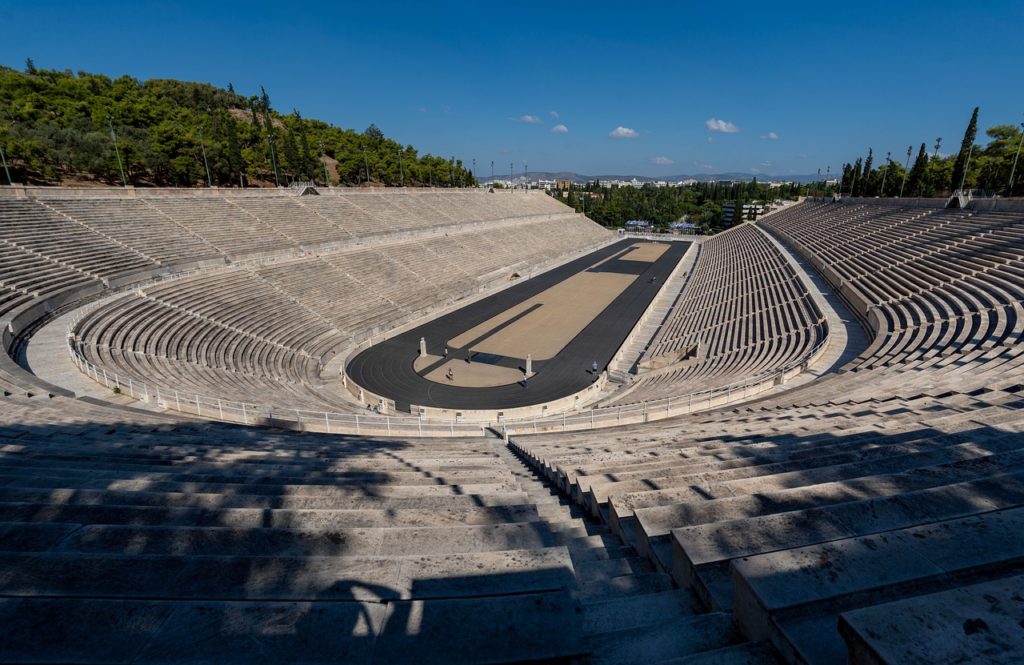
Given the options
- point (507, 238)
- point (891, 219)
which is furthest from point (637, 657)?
point (507, 238)

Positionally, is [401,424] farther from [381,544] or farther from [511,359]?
[511,359]

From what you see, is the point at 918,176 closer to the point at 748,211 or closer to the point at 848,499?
the point at 748,211

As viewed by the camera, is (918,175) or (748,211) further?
(748,211)

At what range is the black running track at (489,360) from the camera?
853 inches

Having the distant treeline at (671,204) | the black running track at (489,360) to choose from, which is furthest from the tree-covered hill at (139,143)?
the distant treeline at (671,204)

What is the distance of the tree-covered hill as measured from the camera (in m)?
42.5

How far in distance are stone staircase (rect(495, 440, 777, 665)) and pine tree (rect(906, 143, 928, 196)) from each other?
75.8m

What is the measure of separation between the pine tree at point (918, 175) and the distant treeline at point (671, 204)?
108ft

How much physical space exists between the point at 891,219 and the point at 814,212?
23123 millimetres

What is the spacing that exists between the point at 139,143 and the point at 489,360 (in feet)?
155

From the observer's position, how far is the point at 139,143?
1864 inches

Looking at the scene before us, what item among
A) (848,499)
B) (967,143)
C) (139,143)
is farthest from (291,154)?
(967,143)

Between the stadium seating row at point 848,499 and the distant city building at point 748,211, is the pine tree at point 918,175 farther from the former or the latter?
the stadium seating row at point 848,499

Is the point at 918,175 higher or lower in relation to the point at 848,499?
higher
